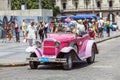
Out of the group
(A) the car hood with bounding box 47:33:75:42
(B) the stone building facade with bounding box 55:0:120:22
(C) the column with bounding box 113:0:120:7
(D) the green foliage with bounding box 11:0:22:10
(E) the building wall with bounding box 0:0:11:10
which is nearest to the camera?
(A) the car hood with bounding box 47:33:75:42

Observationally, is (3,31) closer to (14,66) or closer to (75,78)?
(14,66)

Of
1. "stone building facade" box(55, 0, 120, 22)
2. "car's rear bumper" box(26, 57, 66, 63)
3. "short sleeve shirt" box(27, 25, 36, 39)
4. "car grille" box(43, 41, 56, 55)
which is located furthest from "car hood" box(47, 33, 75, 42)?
"stone building facade" box(55, 0, 120, 22)

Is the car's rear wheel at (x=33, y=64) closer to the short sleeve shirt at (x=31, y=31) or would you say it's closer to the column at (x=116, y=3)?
the short sleeve shirt at (x=31, y=31)

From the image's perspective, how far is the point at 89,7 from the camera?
477ft

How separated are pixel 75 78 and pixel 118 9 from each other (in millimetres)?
130655

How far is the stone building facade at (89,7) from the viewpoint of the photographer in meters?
143

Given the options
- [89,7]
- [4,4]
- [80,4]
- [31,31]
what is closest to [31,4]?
[89,7]

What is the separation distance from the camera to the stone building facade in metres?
143

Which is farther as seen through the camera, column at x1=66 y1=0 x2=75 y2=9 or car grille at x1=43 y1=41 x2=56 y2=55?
column at x1=66 y1=0 x2=75 y2=9

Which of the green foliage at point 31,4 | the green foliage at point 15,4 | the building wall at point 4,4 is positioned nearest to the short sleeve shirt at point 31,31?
the building wall at point 4,4

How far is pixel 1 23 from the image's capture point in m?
41.4

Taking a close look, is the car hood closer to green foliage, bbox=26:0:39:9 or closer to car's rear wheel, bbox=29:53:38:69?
car's rear wheel, bbox=29:53:38:69

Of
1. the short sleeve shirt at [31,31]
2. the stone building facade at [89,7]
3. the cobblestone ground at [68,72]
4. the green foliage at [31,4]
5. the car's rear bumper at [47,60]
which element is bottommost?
the stone building facade at [89,7]

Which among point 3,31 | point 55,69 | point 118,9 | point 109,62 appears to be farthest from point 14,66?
point 118,9
